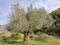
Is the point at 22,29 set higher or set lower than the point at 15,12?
lower

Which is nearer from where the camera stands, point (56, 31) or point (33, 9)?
point (33, 9)

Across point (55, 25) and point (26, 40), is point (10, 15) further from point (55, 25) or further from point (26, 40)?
point (55, 25)

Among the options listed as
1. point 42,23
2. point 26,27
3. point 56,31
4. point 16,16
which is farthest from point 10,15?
point 56,31

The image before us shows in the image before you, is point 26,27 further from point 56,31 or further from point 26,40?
point 56,31

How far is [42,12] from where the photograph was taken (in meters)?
35.5

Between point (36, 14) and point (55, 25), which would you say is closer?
point (36, 14)

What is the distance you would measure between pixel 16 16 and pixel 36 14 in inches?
140

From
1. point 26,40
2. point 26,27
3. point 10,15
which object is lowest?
point 26,40

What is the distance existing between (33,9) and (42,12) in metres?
1.89

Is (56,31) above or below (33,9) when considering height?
below

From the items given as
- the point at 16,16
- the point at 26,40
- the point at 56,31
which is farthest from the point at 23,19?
the point at 56,31

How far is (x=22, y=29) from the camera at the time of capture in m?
33.7

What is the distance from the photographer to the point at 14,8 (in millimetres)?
33438

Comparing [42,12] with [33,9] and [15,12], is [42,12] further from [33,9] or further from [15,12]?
[15,12]
